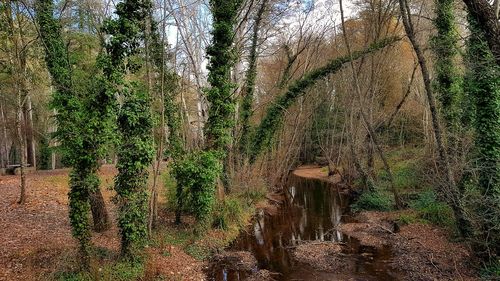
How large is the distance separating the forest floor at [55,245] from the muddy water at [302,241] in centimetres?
124

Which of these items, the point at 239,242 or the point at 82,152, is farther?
the point at 239,242

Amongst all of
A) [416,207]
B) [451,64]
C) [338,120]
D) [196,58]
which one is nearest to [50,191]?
[196,58]

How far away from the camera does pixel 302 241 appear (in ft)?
43.7

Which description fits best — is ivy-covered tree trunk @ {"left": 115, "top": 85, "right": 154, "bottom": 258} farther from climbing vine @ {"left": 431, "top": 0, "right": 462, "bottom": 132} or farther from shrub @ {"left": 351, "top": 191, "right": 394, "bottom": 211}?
shrub @ {"left": 351, "top": 191, "right": 394, "bottom": 211}

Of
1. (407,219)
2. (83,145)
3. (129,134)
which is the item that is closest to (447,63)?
(407,219)

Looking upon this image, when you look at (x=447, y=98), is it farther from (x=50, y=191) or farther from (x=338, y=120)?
(x=338, y=120)

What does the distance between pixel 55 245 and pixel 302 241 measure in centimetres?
822

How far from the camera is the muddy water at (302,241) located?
33.6ft

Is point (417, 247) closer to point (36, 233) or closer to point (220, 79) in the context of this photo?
point (220, 79)

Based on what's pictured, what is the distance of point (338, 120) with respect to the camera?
1356 inches

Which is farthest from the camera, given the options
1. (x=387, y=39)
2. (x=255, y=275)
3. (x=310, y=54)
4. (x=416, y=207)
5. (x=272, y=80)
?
(x=272, y=80)

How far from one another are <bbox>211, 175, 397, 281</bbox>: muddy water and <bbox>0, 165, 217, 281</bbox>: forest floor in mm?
1243

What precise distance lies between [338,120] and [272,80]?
31.3 feet

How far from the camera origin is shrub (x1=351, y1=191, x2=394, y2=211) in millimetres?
18078
